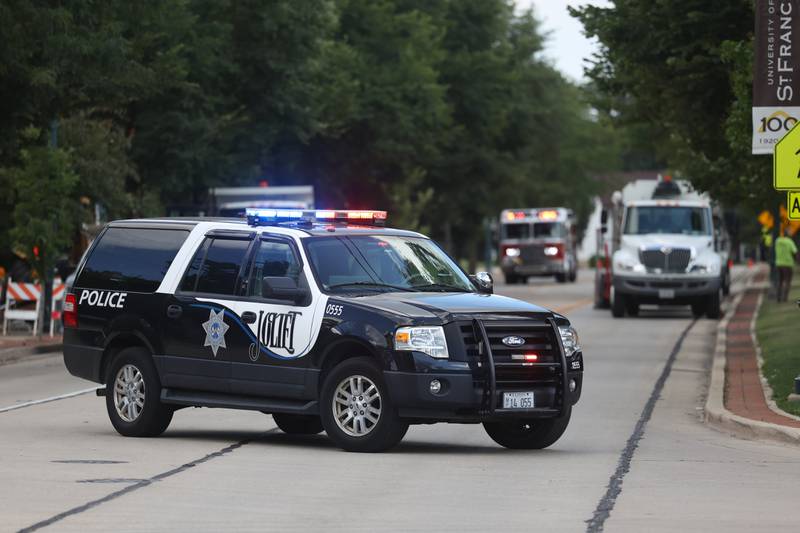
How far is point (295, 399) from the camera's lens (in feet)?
47.5

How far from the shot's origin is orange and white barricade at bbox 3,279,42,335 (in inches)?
1298

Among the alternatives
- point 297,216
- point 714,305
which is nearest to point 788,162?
point 297,216

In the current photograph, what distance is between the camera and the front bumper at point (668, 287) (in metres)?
40.5

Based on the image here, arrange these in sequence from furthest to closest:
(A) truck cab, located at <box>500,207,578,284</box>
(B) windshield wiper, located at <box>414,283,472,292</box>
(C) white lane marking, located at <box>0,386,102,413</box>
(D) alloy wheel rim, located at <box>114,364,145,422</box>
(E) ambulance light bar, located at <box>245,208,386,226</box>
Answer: (A) truck cab, located at <box>500,207,578,284</box> < (C) white lane marking, located at <box>0,386,102,413</box> < (D) alloy wheel rim, located at <box>114,364,145,422</box> < (E) ambulance light bar, located at <box>245,208,386,226</box> < (B) windshield wiper, located at <box>414,283,472,292</box>

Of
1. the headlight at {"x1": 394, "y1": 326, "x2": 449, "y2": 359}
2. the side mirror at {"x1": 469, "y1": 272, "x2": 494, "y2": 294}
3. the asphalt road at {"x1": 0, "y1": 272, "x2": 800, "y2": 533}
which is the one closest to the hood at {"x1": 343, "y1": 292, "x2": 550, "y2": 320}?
the headlight at {"x1": 394, "y1": 326, "x2": 449, "y2": 359}

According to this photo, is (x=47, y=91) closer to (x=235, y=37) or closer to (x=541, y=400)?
(x=541, y=400)

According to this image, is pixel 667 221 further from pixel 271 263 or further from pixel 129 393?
pixel 271 263

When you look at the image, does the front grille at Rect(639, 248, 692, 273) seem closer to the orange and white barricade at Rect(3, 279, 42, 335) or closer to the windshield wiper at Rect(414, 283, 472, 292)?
the orange and white barricade at Rect(3, 279, 42, 335)

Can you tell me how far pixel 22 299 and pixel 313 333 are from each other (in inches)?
815

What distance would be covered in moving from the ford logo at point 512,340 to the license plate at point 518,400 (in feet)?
1.25

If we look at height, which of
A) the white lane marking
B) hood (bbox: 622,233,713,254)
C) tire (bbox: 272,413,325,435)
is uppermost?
hood (bbox: 622,233,713,254)

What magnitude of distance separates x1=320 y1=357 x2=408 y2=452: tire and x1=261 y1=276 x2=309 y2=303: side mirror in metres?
0.74

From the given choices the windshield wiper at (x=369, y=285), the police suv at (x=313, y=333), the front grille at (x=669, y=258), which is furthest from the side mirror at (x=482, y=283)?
the front grille at (x=669, y=258)

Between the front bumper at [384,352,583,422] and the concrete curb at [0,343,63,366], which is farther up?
the front bumper at [384,352,583,422]
